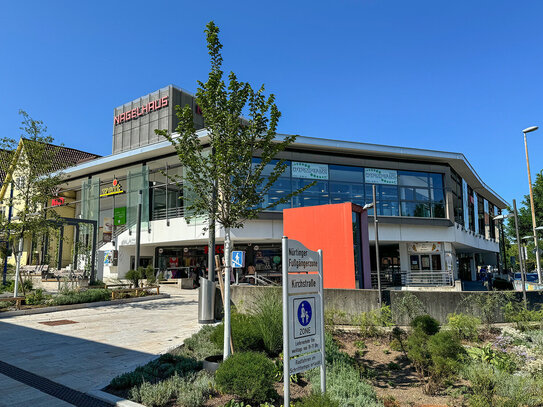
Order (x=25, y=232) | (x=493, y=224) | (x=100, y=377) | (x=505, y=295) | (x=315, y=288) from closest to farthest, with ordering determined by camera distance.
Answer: (x=315, y=288)
(x=100, y=377)
(x=505, y=295)
(x=25, y=232)
(x=493, y=224)

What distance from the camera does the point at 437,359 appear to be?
6.29 m

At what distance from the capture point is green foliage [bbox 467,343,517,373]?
21.7 feet

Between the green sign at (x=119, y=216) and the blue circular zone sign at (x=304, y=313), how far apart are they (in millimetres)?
33265

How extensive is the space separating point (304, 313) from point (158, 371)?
3.62m

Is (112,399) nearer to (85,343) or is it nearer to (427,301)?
(85,343)

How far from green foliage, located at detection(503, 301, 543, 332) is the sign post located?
718 cm

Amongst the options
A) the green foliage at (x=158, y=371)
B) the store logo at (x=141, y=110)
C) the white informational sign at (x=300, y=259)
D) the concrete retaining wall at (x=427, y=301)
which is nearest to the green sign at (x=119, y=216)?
the store logo at (x=141, y=110)

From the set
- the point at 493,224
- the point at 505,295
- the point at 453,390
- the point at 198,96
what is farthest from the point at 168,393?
the point at 493,224

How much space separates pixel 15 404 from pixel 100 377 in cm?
146

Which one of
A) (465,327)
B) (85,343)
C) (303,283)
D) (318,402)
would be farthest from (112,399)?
(465,327)

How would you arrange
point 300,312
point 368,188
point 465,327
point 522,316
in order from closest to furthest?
point 300,312 < point 465,327 < point 522,316 < point 368,188

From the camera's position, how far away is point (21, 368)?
7.38m

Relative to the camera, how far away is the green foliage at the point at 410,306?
10156mm

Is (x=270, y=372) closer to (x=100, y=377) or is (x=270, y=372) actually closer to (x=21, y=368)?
(x=100, y=377)
